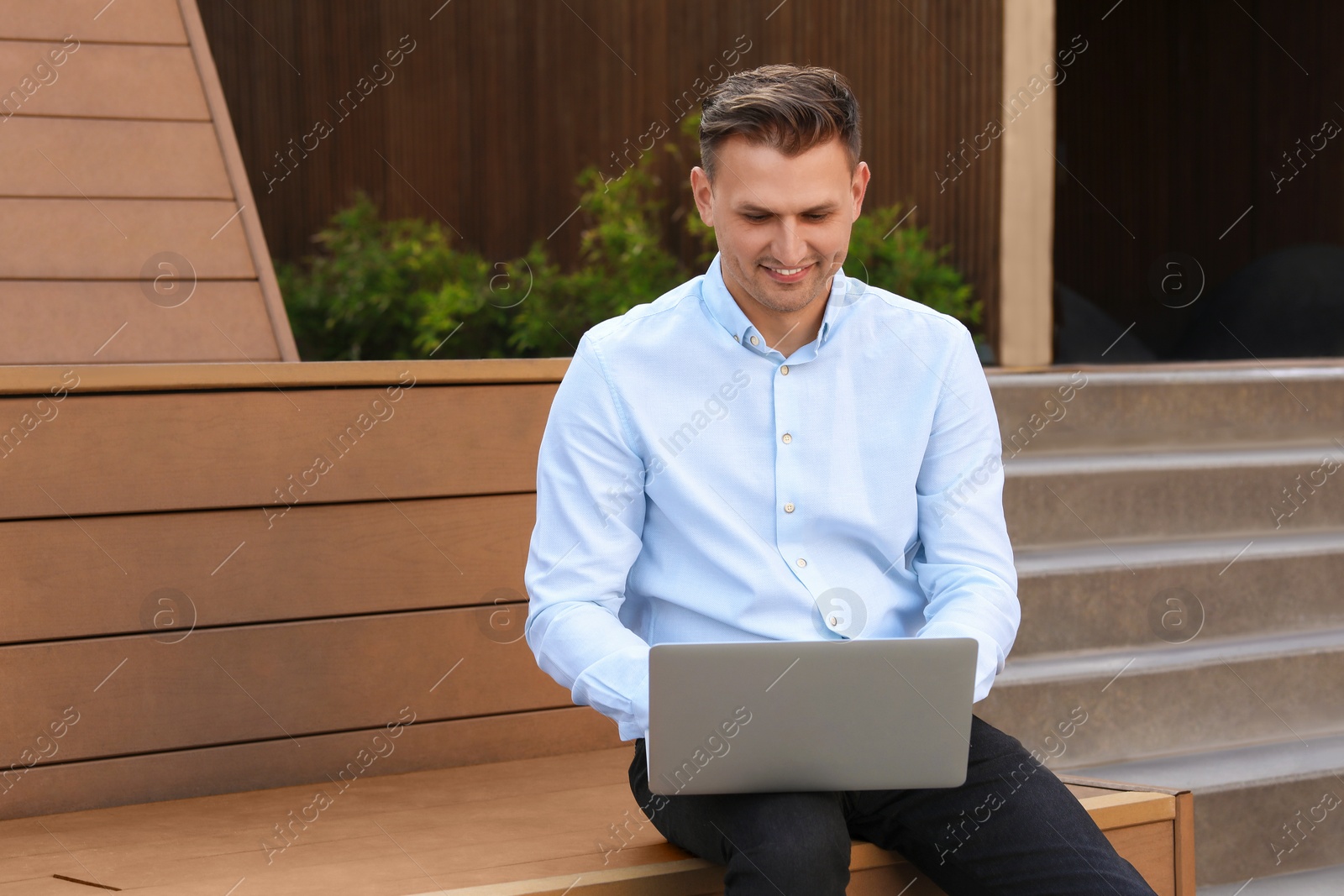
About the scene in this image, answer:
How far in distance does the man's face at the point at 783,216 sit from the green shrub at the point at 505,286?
203cm

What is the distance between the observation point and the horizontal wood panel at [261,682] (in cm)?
194

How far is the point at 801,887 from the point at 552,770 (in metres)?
0.91

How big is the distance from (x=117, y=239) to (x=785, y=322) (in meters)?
1.35

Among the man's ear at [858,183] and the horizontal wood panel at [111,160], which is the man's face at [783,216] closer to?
the man's ear at [858,183]

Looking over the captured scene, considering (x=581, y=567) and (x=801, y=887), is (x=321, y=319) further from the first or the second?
(x=801, y=887)

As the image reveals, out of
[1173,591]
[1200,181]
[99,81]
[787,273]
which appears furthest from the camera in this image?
[1200,181]

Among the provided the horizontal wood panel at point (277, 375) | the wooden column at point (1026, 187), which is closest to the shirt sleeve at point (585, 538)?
the horizontal wood panel at point (277, 375)

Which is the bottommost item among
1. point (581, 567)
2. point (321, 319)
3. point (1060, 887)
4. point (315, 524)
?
point (1060, 887)

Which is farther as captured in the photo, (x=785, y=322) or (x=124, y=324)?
(x=124, y=324)

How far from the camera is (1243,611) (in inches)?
107

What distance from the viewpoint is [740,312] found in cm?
164

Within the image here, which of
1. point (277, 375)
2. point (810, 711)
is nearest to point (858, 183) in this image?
point (810, 711)

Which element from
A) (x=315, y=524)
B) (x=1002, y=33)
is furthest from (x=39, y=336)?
(x=1002, y=33)

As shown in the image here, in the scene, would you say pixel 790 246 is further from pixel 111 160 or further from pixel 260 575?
pixel 111 160
